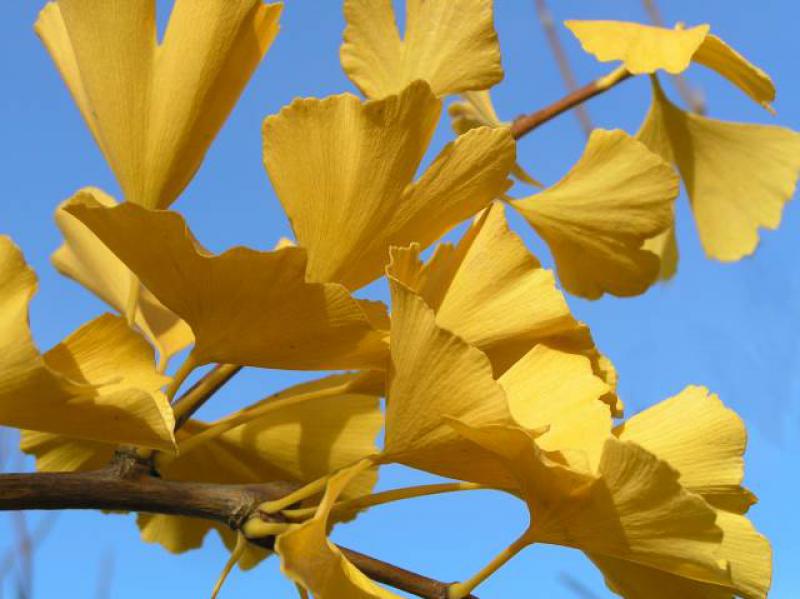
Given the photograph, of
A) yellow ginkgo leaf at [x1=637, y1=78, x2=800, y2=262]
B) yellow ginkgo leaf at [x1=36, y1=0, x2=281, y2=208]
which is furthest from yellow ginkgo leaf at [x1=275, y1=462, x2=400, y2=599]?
yellow ginkgo leaf at [x1=637, y1=78, x2=800, y2=262]

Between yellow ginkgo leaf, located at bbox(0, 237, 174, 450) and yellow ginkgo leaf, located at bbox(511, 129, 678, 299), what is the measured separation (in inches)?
7.3

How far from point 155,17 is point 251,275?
0.40 feet

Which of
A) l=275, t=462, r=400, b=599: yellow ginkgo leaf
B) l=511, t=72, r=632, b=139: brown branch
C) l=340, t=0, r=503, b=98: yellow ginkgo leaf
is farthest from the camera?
l=511, t=72, r=632, b=139: brown branch

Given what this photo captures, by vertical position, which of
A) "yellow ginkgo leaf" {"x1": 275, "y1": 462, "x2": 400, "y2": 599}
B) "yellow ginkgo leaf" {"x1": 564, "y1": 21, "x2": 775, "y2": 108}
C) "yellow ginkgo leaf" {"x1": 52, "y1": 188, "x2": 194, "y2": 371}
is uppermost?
"yellow ginkgo leaf" {"x1": 564, "y1": 21, "x2": 775, "y2": 108}

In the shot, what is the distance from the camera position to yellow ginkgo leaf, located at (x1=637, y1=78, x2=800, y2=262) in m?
0.58

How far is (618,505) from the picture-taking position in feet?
0.97

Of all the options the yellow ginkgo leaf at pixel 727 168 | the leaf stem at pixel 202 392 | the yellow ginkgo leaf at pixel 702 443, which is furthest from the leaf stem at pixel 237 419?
the yellow ginkgo leaf at pixel 727 168

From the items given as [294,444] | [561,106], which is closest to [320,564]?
[294,444]

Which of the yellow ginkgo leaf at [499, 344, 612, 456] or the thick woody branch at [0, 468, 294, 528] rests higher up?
the yellow ginkgo leaf at [499, 344, 612, 456]

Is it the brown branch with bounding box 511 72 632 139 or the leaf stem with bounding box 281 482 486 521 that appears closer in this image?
the leaf stem with bounding box 281 482 486 521

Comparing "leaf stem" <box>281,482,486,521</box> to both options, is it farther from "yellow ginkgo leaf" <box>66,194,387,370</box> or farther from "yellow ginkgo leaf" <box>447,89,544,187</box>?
"yellow ginkgo leaf" <box>447,89,544,187</box>

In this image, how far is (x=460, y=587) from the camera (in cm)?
33

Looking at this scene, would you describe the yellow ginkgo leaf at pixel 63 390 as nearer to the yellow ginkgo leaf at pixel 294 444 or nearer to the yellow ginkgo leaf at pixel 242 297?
the yellow ginkgo leaf at pixel 242 297

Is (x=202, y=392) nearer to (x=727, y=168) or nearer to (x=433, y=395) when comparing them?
(x=433, y=395)
